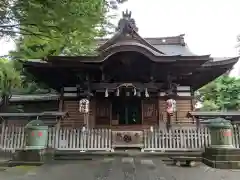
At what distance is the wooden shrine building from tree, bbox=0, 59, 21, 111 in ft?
3.24

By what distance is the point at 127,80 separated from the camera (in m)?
13.0

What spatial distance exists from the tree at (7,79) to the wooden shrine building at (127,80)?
99 centimetres

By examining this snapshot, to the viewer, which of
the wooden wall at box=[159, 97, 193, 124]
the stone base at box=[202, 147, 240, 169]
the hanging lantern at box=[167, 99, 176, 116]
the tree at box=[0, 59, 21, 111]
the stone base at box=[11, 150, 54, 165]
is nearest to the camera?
the stone base at box=[202, 147, 240, 169]

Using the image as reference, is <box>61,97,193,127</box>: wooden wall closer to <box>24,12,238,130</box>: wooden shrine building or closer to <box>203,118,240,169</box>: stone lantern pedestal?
<box>24,12,238,130</box>: wooden shrine building

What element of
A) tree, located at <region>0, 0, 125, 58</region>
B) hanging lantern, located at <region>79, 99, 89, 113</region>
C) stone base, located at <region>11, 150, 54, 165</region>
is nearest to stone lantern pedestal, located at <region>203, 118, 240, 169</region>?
tree, located at <region>0, 0, 125, 58</region>

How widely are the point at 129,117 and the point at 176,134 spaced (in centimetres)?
346

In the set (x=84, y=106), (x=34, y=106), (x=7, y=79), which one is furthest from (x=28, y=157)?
(x=34, y=106)

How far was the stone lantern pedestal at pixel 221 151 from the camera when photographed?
23.0ft

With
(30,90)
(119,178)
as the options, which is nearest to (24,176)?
(119,178)

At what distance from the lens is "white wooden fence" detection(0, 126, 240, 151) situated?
10.1 metres

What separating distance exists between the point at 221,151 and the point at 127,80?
6.84 m

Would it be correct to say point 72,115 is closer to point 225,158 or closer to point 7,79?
point 7,79

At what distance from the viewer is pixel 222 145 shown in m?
7.61

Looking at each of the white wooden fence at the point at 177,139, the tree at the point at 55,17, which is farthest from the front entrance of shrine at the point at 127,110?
the tree at the point at 55,17
